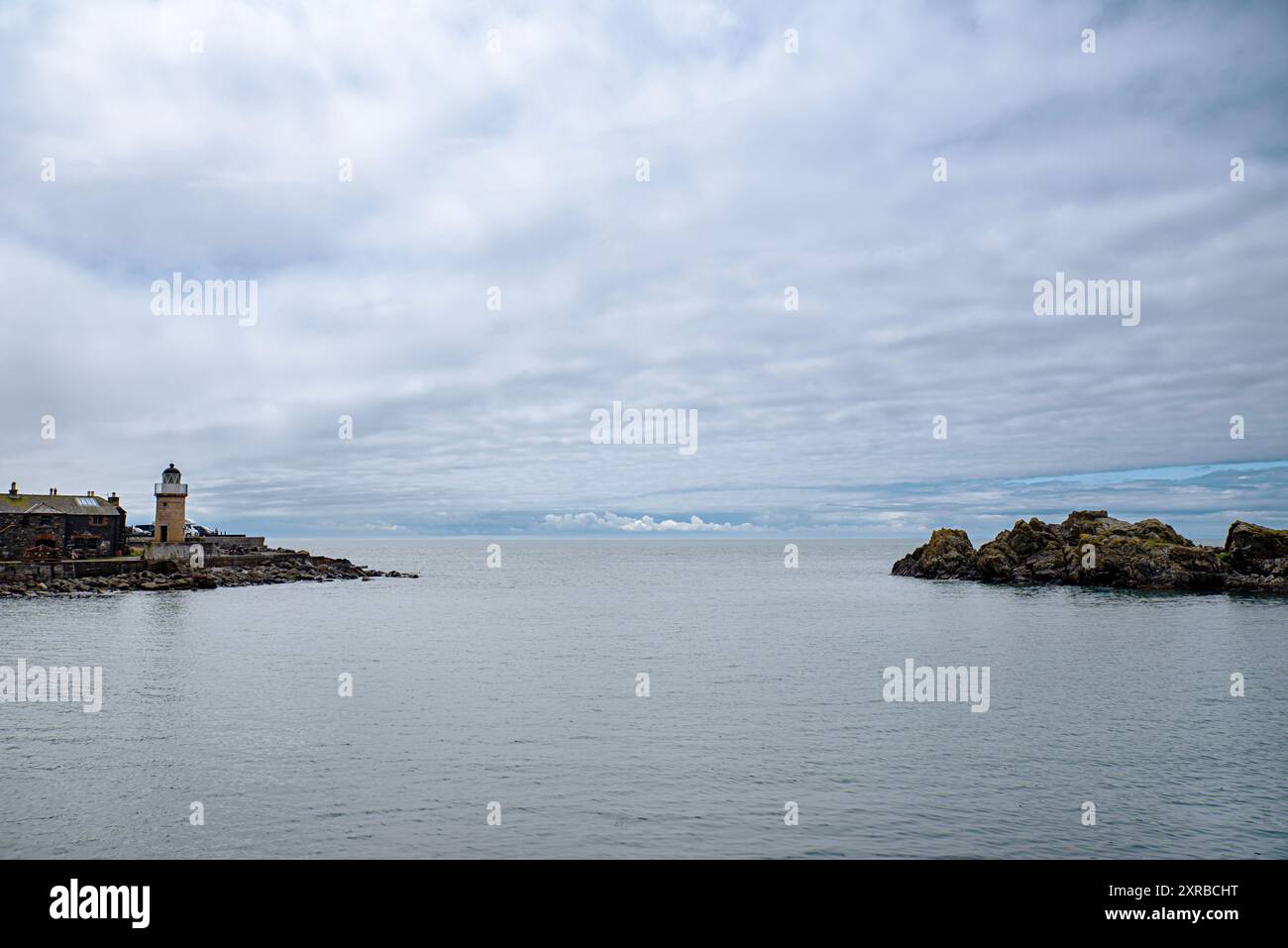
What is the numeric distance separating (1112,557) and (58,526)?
123 m

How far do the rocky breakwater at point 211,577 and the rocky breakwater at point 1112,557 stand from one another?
85970 millimetres

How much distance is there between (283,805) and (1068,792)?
834 inches

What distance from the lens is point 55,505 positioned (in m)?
97.4

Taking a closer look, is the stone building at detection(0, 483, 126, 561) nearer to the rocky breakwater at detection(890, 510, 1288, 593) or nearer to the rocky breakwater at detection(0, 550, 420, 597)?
the rocky breakwater at detection(0, 550, 420, 597)

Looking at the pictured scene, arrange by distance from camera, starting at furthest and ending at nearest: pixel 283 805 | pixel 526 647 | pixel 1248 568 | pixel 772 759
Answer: pixel 1248 568 → pixel 526 647 → pixel 772 759 → pixel 283 805

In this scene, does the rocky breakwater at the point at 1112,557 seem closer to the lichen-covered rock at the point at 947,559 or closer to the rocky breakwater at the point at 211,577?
the lichen-covered rock at the point at 947,559

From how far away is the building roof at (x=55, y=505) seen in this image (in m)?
94.0

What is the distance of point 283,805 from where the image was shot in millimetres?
21969

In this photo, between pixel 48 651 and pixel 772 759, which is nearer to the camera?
pixel 772 759

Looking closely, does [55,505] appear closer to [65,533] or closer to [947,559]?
[65,533]

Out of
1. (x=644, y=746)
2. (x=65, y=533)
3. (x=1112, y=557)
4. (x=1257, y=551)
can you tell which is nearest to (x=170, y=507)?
(x=65, y=533)

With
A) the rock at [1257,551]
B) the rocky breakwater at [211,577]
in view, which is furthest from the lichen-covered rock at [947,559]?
the rocky breakwater at [211,577]
